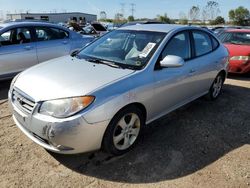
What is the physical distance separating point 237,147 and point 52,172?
254 centimetres

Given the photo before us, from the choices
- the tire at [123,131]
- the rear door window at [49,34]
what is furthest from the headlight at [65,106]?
the rear door window at [49,34]

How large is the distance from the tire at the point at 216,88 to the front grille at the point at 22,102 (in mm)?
3684

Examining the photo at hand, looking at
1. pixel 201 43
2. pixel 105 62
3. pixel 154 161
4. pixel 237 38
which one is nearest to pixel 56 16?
pixel 237 38

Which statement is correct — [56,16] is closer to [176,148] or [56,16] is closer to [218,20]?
[218,20]

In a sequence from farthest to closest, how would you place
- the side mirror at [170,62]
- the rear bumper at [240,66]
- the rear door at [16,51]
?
the rear bumper at [240,66] < the rear door at [16,51] < the side mirror at [170,62]

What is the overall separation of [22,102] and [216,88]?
13.2ft

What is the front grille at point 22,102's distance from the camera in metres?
3.06

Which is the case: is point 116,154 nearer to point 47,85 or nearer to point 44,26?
point 47,85

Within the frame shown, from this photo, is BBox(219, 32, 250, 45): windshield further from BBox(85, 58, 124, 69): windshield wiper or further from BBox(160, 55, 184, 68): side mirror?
BBox(85, 58, 124, 69): windshield wiper

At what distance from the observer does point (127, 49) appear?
4008 millimetres

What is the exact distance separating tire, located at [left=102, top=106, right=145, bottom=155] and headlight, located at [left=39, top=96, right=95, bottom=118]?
423 millimetres

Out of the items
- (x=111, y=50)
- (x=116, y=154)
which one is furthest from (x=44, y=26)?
(x=116, y=154)

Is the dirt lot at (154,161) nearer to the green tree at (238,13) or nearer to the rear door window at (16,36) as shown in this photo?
the rear door window at (16,36)

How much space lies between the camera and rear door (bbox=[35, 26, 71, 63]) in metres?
6.57
